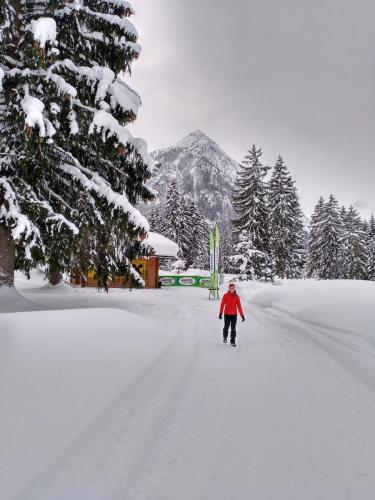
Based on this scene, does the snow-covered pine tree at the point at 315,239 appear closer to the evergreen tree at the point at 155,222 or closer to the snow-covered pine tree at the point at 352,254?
the snow-covered pine tree at the point at 352,254

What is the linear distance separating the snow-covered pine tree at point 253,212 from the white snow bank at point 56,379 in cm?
2723

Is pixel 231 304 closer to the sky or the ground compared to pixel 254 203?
closer to the ground

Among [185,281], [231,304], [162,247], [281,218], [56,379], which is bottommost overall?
[56,379]

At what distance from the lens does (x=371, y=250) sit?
5475 cm

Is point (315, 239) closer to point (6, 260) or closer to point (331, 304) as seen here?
point (331, 304)

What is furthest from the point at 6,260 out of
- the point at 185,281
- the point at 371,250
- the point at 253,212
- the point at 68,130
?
the point at 371,250

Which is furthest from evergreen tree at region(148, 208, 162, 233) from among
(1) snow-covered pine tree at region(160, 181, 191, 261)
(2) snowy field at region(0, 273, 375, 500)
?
→ (2) snowy field at region(0, 273, 375, 500)

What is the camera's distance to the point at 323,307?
453 inches

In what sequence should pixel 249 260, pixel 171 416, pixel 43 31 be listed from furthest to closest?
pixel 249 260, pixel 43 31, pixel 171 416

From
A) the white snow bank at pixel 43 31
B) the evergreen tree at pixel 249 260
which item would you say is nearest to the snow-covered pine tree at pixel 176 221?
the evergreen tree at pixel 249 260

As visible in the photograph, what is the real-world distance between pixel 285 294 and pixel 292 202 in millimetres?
31141

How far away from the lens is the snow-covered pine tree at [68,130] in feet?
25.8

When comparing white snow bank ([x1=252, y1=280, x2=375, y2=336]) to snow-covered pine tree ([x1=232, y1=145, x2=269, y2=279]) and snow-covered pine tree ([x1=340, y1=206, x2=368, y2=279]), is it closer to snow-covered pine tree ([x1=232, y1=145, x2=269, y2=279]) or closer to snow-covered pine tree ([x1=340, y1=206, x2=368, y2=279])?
snow-covered pine tree ([x1=232, y1=145, x2=269, y2=279])

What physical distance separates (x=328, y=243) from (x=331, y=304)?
130 ft
